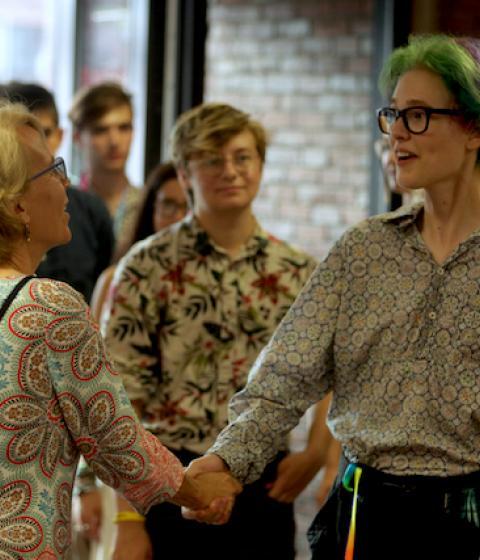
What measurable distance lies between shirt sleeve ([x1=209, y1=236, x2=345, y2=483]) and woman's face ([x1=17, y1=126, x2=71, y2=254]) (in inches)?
19.7

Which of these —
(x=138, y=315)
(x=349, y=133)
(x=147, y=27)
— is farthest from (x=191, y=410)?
(x=349, y=133)

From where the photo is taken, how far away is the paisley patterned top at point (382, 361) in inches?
86.4

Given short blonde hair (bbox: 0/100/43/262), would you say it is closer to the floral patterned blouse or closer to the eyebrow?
the eyebrow

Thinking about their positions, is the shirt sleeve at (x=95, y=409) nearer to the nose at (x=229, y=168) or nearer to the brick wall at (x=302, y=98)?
the nose at (x=229, y=168)

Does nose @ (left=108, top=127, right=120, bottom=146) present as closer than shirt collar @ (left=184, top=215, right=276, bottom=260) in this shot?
No

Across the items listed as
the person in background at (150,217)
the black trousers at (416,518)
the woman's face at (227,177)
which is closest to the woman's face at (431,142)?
the black trousers at (416,518)

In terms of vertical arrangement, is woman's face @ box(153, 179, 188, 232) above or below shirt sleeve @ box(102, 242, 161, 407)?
above

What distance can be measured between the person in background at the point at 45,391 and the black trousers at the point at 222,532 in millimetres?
748

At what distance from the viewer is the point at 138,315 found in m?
2.97

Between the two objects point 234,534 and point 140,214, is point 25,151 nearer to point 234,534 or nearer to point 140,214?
point 234,534

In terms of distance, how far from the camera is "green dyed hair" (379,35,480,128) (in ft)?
7.43

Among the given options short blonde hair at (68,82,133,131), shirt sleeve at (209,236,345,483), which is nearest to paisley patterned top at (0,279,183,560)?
shirt sleeve at (209,236,345,483)

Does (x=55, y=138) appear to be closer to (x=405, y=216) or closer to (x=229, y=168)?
(x=229, y=168)

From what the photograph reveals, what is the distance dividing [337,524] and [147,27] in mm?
3617
